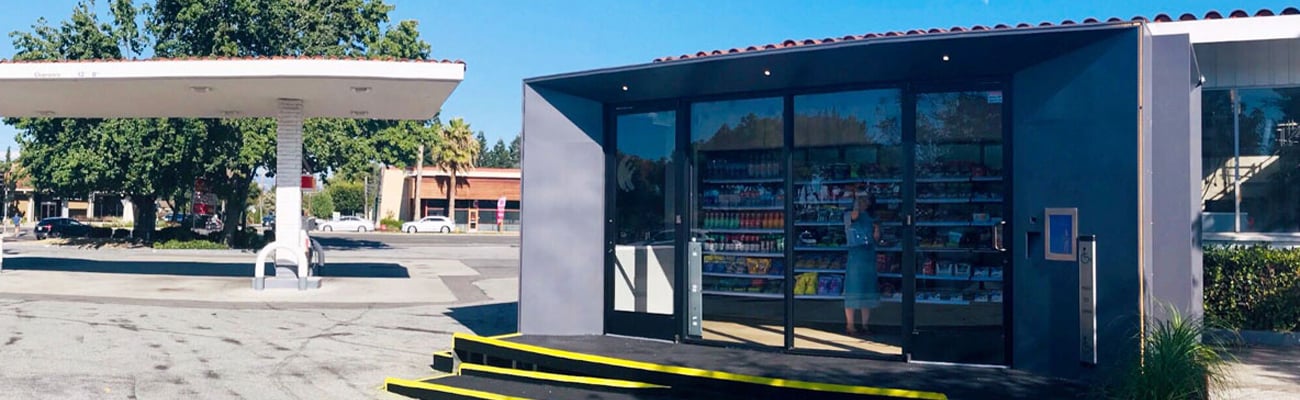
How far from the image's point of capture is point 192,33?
30.6 meters

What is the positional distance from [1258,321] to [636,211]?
6.69 metres

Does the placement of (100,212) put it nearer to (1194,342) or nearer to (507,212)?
(507,212)

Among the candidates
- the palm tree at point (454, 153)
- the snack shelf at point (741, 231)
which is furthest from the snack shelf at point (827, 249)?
the palm tree at point (454, 153)

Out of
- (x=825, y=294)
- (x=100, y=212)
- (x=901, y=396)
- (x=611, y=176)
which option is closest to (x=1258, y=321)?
(x=825, y=294)

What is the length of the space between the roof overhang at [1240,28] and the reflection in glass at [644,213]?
17.9ft

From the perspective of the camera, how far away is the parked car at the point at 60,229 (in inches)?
1678

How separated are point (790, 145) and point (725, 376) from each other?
2544mm

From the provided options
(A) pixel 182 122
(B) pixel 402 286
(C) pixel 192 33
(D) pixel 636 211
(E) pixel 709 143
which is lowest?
(B) pixel 402 286

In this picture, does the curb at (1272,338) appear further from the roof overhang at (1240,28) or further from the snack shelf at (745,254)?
the snack shelf at (745,254)

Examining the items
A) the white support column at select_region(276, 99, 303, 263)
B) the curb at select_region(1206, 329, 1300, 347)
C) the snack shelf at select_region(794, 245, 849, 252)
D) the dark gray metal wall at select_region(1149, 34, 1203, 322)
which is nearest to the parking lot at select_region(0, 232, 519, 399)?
the white support column at select_region(276, 99, 303, 263)

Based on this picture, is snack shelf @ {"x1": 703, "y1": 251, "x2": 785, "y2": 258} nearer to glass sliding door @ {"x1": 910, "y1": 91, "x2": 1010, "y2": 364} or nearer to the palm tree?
glass sliding door @ {"x1": 910, "y1": 91, "x2": 1010, "y2": 364}

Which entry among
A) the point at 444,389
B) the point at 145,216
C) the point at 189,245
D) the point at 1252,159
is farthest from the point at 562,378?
the point at 145,216

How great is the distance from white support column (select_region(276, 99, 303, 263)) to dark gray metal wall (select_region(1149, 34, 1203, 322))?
46.2 feet

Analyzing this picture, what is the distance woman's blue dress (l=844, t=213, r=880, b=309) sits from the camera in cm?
914
